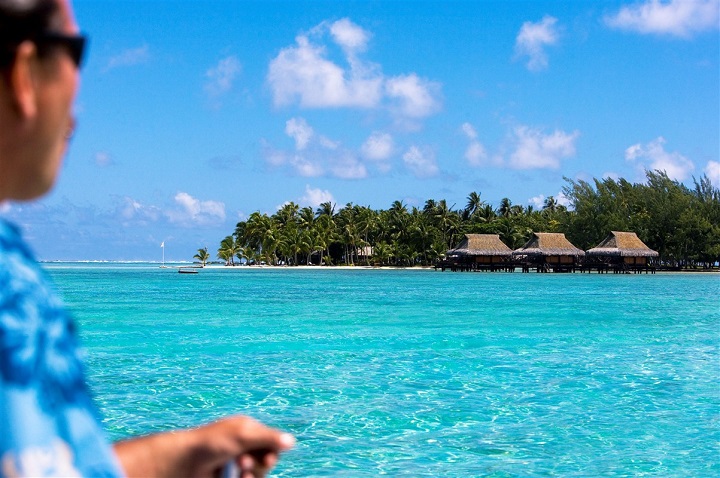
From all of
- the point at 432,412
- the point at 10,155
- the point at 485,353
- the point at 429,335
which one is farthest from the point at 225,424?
the point at 429,335

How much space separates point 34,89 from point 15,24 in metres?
0.05

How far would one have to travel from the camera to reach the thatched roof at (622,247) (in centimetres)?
6575

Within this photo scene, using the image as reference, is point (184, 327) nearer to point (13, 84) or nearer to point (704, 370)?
point (704, 370)

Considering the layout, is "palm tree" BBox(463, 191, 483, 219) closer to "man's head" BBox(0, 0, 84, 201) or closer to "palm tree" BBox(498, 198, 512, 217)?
"palm tree" BBox(498, 198, 512, 217)

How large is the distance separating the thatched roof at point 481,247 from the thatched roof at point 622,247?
8.02m

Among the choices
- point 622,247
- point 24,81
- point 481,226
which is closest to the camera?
point 24,81

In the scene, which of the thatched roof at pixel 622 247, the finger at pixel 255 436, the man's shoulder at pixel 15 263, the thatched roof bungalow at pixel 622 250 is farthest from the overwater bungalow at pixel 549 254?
the man's shoulder at pixel 15 263

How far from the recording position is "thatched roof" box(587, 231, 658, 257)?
65.8m

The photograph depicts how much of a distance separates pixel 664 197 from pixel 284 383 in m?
76.0

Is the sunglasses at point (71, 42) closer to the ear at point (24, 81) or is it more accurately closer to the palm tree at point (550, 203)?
the ear at point (24, 81)

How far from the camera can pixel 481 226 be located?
7962 cm

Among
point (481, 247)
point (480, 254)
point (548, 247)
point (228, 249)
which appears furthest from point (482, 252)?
point (228, 249)

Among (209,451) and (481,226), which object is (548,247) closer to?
(481,226)

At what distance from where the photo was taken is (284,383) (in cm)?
1003
